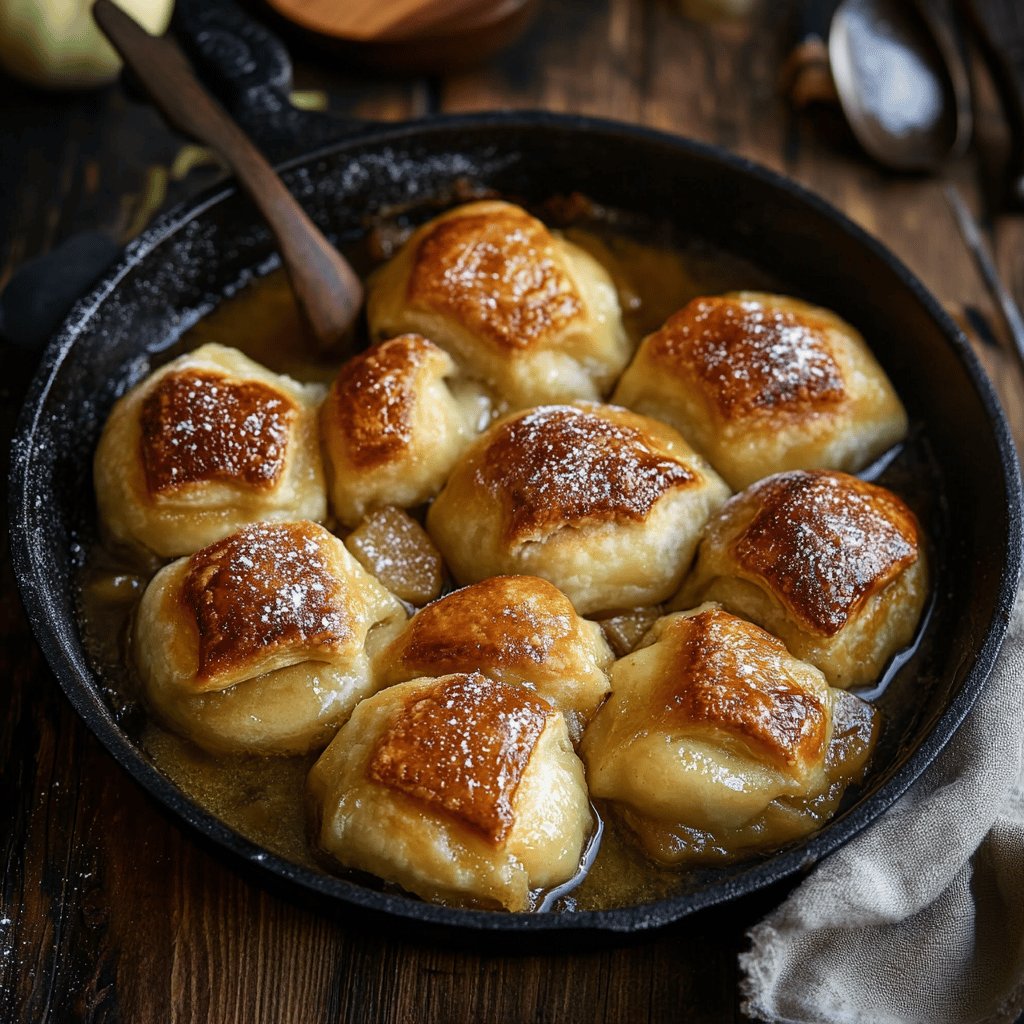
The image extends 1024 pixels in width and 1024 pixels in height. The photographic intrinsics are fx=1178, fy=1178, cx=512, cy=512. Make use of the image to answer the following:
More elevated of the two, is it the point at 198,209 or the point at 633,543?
the point at 198,209

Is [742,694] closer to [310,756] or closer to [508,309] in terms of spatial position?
[310,756]

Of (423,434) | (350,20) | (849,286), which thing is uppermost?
(350,20)

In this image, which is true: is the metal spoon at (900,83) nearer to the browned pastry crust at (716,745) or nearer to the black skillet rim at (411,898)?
the black skillet rim at (411,898)

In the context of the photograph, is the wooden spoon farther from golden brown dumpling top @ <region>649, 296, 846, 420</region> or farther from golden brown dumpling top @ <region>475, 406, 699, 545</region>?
golden brown dumpling top @ <region>649, 296, 846, 420</region>

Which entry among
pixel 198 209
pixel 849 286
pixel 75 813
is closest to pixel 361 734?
pixel 75 813

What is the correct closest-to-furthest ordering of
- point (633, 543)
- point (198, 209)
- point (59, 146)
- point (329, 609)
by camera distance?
point (329, 609), point (633, 543), point (198, 209), point (59, 146)

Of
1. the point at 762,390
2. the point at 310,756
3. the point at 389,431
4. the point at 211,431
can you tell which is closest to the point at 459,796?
the point at 310,756

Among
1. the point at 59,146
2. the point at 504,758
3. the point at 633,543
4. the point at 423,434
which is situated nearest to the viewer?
the point at 504,758

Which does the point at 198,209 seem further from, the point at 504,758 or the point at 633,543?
the point at 504,758
